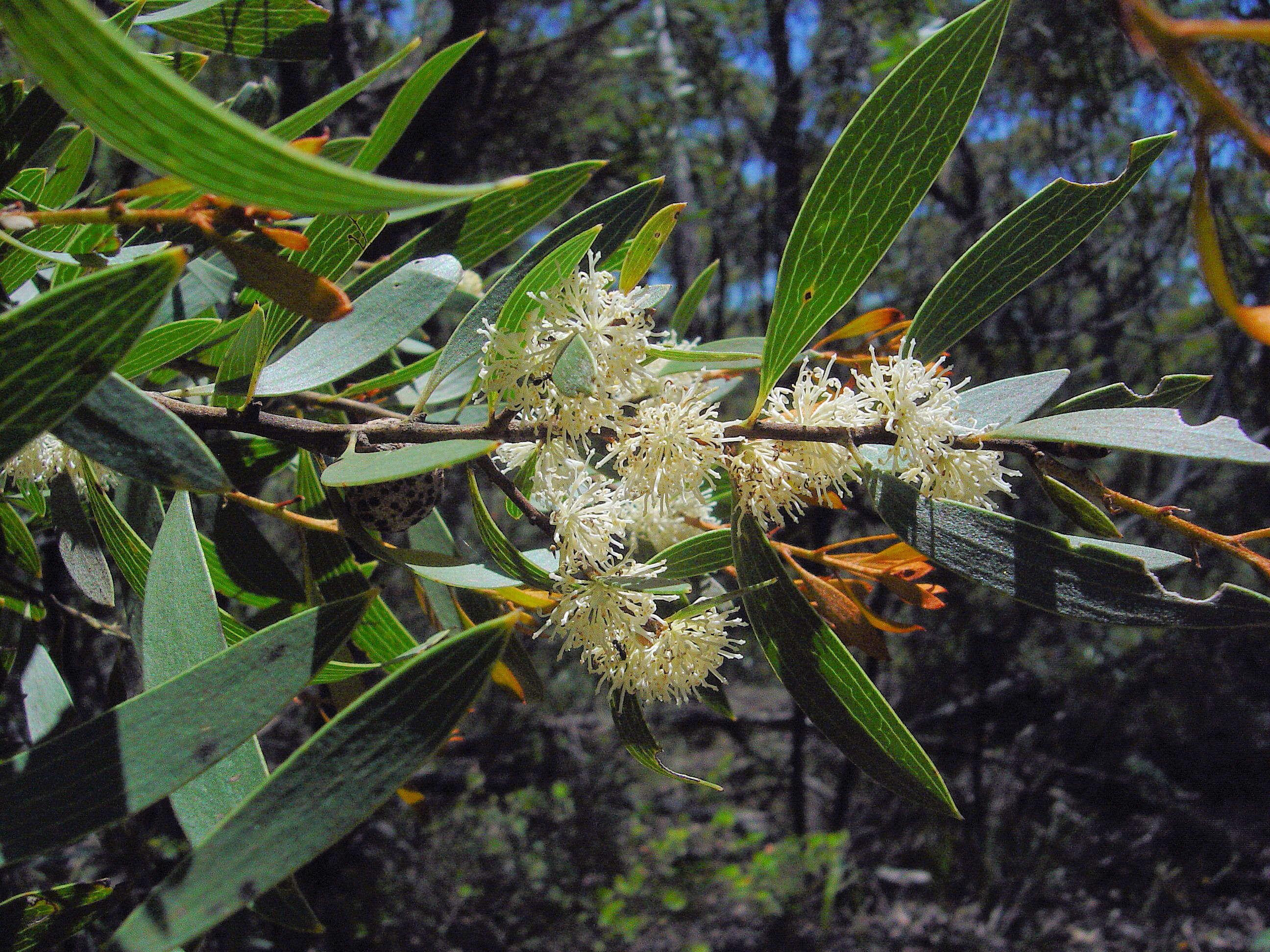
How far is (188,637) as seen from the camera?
1.85ft

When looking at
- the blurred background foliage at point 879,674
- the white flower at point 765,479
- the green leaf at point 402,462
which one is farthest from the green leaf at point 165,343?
the blurred background foliage at point 879,674

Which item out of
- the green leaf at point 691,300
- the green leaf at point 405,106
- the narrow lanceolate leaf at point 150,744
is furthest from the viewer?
the green leaf at point 691,300

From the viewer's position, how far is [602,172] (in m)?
3.00

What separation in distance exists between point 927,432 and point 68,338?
56 cm

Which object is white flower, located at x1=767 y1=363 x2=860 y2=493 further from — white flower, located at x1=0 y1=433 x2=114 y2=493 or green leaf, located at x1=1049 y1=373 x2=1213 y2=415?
white flower, located at x1=0 y1=433 x2=114 y2=493

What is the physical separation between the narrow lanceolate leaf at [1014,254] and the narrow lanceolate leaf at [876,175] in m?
0.09

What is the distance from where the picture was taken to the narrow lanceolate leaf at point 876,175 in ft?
1.83

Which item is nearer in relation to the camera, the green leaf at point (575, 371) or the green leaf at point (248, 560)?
the green leaf at point (575, 371)

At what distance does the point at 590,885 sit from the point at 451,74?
287 centimetres

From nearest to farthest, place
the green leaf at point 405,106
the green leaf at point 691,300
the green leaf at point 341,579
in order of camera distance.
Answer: the green leaf at point 405,106 < the green leaf at point 341,579 < the green leaf at point 691,300

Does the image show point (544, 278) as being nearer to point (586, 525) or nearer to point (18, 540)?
point (586, 525)

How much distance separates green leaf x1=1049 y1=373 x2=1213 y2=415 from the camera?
2.14 ft

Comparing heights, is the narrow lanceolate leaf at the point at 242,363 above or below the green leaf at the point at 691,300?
below

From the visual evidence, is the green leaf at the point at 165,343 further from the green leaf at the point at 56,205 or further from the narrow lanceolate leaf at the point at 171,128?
the narrow lanceolate leaf at the point at 171,128
